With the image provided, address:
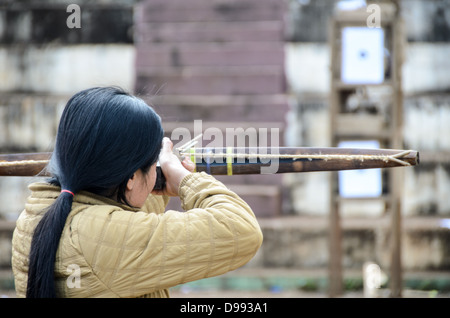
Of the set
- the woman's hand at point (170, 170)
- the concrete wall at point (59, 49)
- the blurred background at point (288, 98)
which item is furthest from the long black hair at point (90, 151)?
the concrete wall at point (59, 49)

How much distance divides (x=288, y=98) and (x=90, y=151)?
5.27 meters

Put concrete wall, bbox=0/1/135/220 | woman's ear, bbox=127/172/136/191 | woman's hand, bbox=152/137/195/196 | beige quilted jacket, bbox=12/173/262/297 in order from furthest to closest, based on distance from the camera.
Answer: concrete wall, bbox=0/1/135/220, woman's hand, bbox=152/137/195/196, woman's ear, bbox=127/172/136/191, beige quilted jacket, bbox=12/173/262/297

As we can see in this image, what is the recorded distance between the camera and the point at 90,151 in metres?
1.44

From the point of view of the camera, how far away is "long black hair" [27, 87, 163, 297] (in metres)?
1.43

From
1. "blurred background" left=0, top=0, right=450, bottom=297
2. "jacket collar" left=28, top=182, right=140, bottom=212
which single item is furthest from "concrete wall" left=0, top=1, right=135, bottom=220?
"jacket collar" left=28, top=182, right=140, bottom=212

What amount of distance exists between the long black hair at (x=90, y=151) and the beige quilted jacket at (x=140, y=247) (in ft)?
0.13

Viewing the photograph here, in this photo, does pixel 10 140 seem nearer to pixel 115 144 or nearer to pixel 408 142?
pixel 408 142

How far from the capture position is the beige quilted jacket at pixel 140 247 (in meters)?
1.43

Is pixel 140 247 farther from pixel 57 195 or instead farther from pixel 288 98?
pixel 288 98

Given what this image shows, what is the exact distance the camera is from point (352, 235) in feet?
17.8

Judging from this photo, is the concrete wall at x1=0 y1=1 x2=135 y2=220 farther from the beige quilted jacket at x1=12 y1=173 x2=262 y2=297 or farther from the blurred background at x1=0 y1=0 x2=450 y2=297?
the beige quilted jacket at x1=12 y1=173 x2=262 y2=297

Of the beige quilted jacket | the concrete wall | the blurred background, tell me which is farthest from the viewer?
the concrete wall

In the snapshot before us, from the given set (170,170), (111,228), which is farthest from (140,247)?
(170,170)

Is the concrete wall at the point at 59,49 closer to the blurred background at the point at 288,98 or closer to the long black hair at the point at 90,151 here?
the blurred background at the point at 288,98
